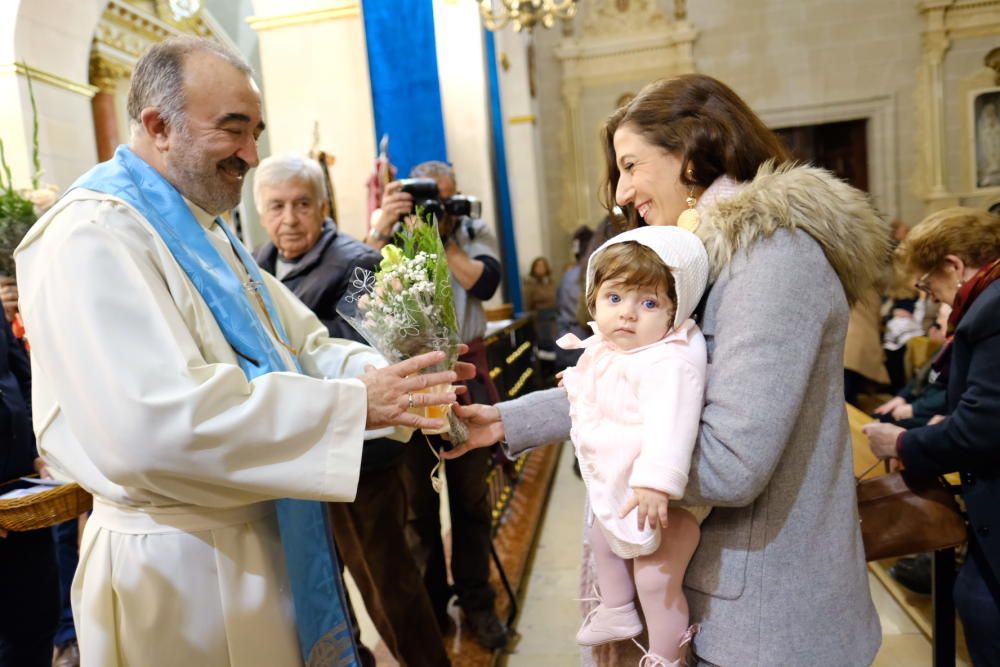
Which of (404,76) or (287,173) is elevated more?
(404,76)

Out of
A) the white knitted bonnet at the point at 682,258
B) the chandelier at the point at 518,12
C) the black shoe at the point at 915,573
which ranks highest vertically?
the chandelier at the point at 518,12

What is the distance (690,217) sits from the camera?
4.21 ft

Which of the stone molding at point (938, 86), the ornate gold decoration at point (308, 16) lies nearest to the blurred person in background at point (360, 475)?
the ornate gold decoration at point (308, 16)

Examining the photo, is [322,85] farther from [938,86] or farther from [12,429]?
[938,86]

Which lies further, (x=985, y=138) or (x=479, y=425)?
(x=985, y=138)

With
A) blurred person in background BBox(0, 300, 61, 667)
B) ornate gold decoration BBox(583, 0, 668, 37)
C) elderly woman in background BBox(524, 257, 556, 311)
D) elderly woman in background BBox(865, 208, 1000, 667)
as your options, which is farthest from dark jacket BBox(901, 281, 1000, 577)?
ornate gold decoration BBox(583, 0, 668, 37)

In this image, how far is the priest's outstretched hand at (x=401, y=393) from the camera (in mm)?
1406

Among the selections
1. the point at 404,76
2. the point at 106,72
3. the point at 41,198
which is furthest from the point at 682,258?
the point at 106,72

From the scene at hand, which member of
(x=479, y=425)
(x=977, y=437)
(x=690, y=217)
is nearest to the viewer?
(x=690, y=217)

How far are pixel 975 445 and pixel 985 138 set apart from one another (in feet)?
23.4

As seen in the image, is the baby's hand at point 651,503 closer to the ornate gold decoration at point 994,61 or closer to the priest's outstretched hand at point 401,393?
the priest's outstretched hand at point 401,393

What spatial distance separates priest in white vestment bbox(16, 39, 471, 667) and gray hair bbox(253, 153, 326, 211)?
0.85m

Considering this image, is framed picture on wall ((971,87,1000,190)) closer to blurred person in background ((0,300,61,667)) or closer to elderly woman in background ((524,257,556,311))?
elderly woman in background ((524,257,556,311))

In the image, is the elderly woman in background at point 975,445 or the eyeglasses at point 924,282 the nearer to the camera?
the elderly woman in background at point 975,445
